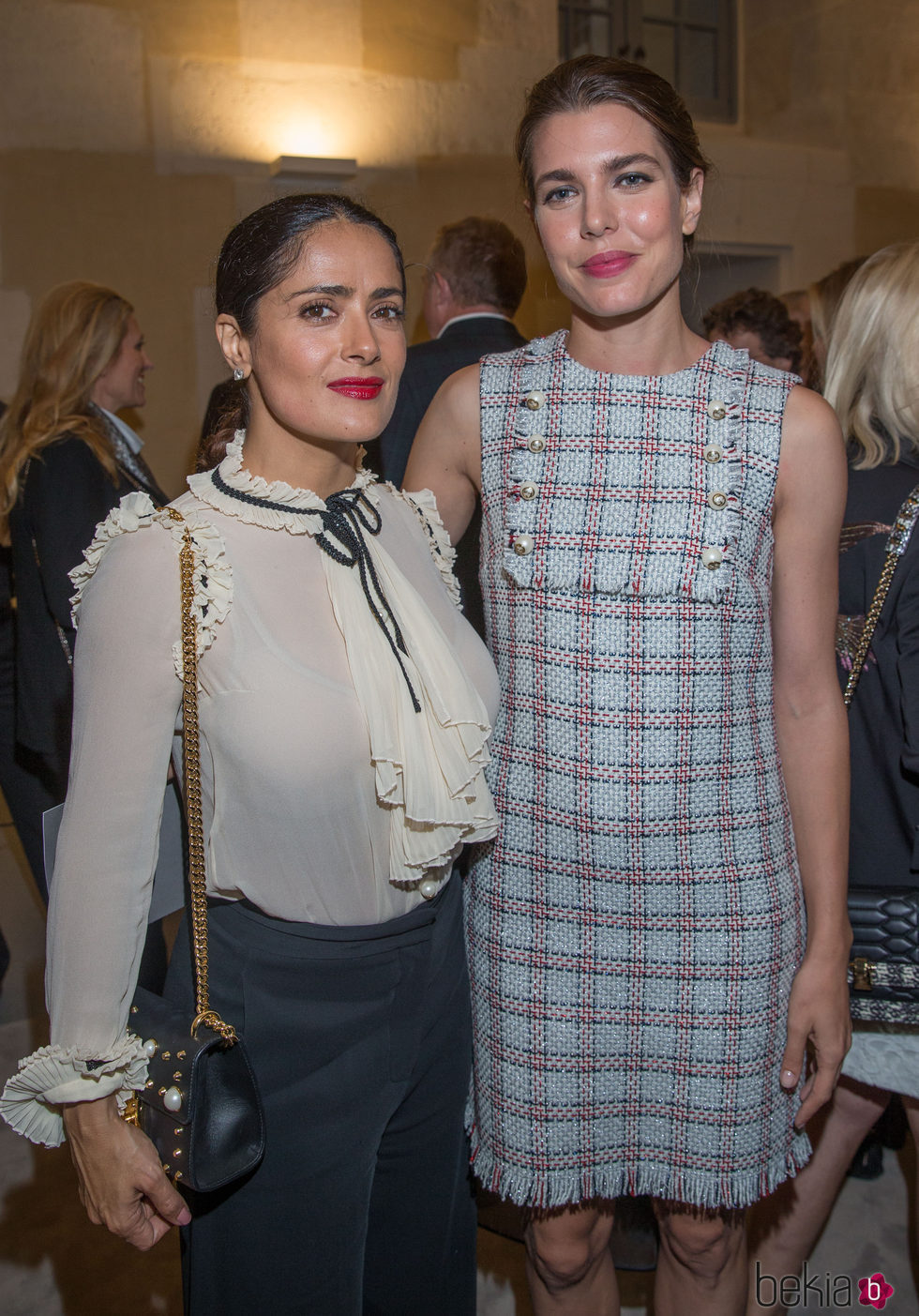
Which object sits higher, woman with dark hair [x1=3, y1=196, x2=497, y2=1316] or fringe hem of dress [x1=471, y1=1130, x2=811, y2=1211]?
woman with dark hair [x1=3, y1=196, x2=497, y2=1316]

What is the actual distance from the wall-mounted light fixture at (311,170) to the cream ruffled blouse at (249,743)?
3794 millimetres

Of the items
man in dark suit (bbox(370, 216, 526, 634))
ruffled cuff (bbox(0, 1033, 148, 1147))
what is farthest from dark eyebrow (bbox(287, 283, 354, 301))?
man in dark suit (bbox(370, 216, 526, 634))

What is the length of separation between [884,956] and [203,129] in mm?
4330

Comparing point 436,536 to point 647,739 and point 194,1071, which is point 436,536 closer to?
point 647,739

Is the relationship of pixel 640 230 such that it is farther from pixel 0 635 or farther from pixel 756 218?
pixel 756 218

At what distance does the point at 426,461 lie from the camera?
1.72 meters

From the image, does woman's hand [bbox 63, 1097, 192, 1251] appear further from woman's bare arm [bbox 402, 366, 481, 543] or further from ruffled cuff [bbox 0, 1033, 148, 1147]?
woman's bare arm [bbox 402, 366, 481, 543]

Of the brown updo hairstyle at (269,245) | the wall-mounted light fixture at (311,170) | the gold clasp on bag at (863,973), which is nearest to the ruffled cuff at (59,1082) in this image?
the brown updo hairstyle at (269,245)

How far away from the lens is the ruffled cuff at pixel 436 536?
1645 mm

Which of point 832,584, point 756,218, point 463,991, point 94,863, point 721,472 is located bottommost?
point 463,991

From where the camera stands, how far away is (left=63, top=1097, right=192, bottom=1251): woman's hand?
1.22 m

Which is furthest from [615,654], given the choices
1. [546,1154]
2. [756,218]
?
[756,218]

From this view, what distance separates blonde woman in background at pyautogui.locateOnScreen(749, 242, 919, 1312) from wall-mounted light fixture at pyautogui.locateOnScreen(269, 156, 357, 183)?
133 inches

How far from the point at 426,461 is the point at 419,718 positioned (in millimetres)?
524
